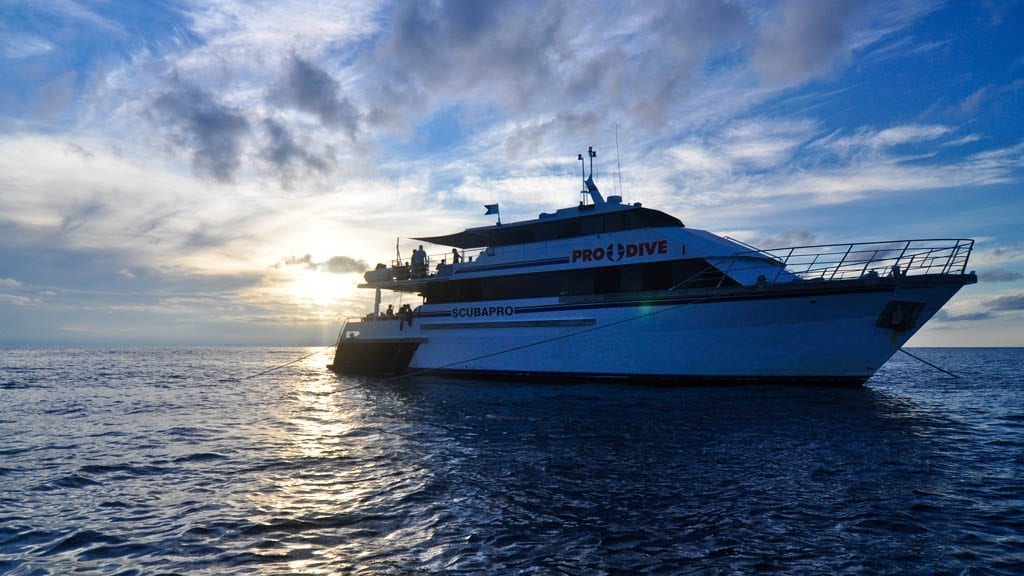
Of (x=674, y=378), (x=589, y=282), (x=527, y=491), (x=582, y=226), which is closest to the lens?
(x=527, y=491)

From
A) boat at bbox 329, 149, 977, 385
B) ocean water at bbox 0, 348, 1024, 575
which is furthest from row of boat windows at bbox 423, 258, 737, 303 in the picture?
ocean water at bbox 0, 348, 1024, 575

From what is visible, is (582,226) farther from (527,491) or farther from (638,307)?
(527,491)

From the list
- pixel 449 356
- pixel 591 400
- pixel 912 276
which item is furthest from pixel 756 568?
pixel 449 356

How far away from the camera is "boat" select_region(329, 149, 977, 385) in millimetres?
16375

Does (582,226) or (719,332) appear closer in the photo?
(719,332)

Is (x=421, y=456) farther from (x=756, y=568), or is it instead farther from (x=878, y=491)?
(x=878, y=491)

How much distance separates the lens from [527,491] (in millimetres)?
7352

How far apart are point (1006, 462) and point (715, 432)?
454cm

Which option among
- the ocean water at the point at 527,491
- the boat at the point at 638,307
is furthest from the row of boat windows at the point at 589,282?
Result: the ocean water at the point at 527,491

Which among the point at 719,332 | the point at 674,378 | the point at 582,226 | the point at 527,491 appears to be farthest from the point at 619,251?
the point at 527,491

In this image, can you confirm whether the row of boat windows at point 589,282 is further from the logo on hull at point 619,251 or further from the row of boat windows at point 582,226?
the row of boat windows at point 582,226

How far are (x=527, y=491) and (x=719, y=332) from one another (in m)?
12.3

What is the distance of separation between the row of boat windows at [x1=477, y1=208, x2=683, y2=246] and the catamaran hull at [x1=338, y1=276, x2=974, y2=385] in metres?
2.83

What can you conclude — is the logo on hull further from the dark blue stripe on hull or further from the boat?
the dark blue stripe on hull
